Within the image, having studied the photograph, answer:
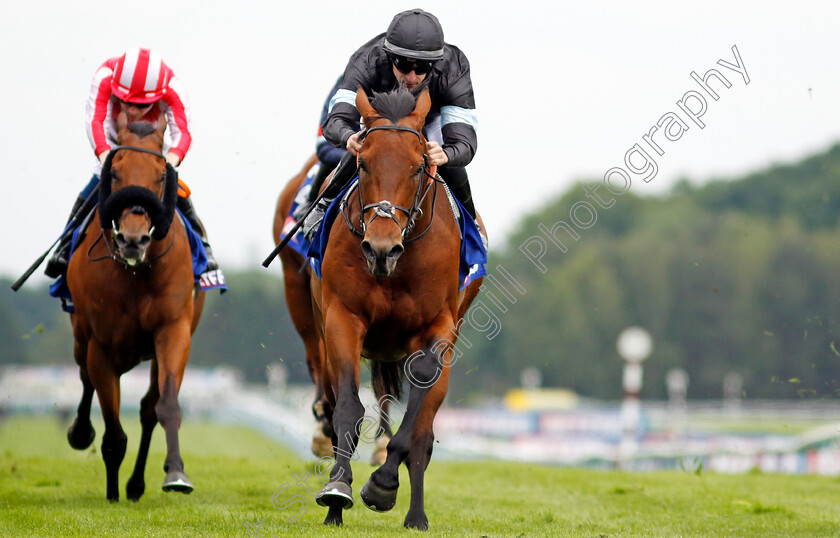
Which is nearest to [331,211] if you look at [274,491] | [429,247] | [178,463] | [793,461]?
[429,247]

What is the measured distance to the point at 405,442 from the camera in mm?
6184

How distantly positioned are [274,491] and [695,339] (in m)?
61.8

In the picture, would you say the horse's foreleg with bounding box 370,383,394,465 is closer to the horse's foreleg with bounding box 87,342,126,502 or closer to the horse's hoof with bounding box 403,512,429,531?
the horse's foreleg with bounding box 87,342,126,502

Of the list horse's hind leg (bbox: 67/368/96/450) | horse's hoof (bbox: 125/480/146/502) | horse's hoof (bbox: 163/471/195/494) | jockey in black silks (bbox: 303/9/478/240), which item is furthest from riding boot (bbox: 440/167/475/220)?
horse's hind leg (bbox: 67/368/96/450)

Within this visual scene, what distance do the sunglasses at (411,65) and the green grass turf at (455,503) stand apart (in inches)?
107

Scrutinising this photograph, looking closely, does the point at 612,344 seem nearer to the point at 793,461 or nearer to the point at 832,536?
the point at 793,461

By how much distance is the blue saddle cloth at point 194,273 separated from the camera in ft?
27.7

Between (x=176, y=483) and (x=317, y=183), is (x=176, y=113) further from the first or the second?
(x=176, y=483)

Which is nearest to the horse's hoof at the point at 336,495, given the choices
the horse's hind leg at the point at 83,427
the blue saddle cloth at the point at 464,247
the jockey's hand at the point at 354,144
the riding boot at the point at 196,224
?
the blue saddle cloth at the point at 464,247

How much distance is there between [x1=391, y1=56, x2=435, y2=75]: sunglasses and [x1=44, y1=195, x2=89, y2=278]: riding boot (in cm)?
300

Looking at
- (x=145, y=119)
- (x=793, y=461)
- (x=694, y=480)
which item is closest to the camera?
(x=145, y=119)

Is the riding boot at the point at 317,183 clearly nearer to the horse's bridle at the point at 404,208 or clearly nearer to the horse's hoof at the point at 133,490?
the horse's bridle at the point at 404,208

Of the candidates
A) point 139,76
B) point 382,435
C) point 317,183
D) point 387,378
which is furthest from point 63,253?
point 382,435

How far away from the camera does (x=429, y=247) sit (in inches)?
257
